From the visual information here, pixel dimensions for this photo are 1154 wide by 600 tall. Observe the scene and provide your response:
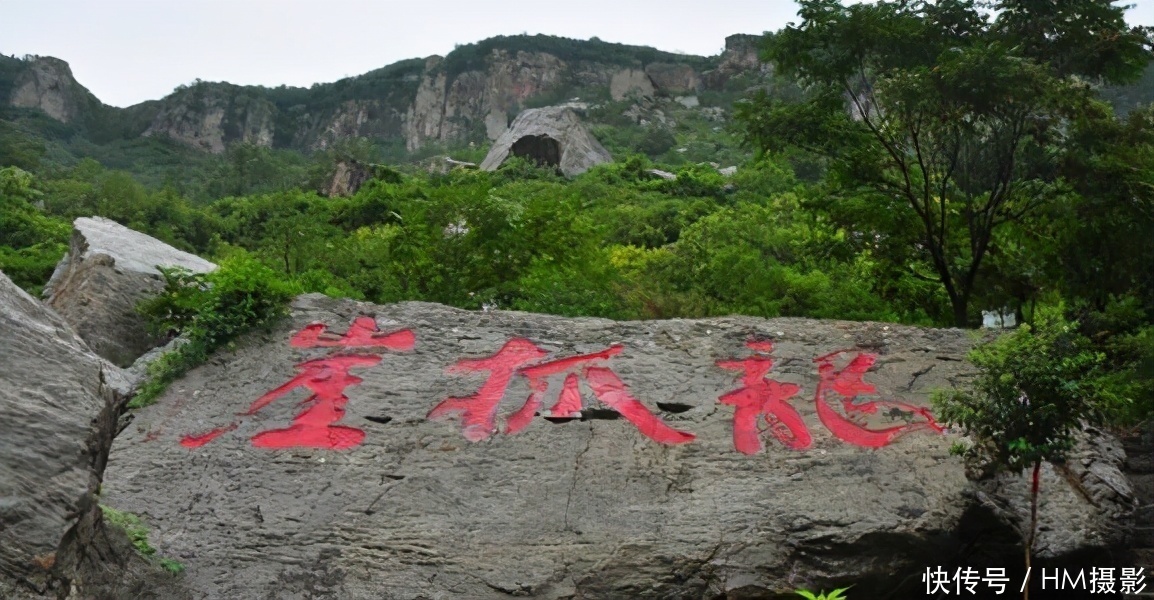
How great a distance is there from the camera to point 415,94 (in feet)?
149

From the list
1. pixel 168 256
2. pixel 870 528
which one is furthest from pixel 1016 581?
pixel 168 256

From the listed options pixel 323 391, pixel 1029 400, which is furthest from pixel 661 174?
pixel 1029 400

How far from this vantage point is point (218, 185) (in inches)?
1052

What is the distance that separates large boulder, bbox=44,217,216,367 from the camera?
267 inches

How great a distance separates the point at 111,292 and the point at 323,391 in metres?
2.31

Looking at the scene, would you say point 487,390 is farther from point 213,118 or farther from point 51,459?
point 213,118

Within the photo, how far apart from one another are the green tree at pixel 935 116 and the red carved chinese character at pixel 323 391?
314 centimetres

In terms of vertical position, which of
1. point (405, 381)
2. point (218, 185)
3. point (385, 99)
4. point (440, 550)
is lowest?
point (440, 550)

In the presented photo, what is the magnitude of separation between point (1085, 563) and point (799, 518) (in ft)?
4.09

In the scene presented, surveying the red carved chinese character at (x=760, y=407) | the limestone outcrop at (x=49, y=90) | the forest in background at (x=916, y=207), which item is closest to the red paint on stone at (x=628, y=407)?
the red carved chinese character at (x=760, y=407)

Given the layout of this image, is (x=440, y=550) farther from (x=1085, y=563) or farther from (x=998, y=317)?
(x=998, y=317)

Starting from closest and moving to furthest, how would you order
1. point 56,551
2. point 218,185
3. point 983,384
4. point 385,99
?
point 56,551 < point 983,384 < point 218,185 < point 385,99

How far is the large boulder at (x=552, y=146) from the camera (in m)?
24.6

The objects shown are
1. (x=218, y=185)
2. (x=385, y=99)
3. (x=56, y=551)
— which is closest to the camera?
(x=56, y=551)
